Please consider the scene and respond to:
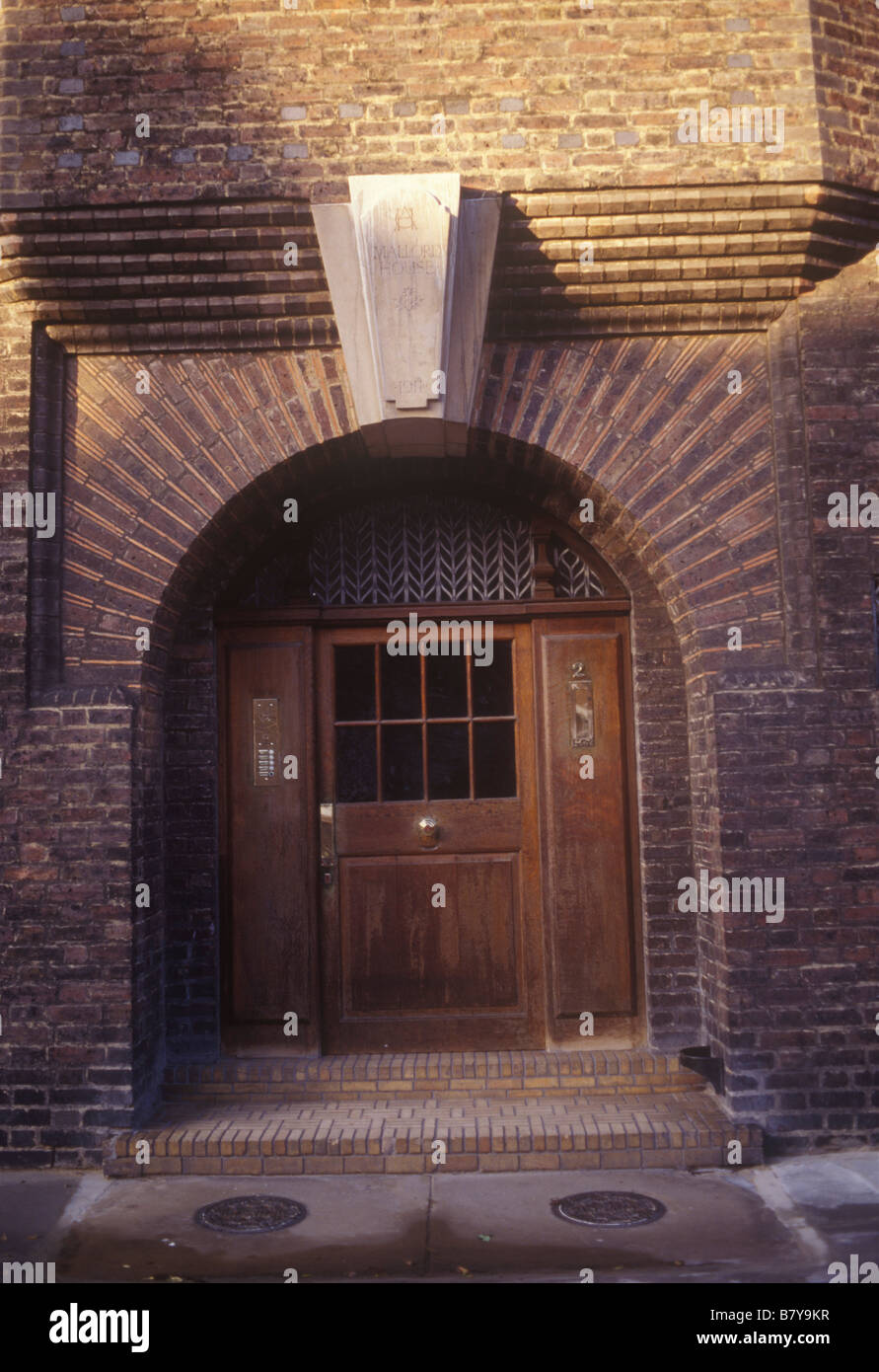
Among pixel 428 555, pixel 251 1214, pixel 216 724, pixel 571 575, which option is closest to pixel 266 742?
pixel 216 724

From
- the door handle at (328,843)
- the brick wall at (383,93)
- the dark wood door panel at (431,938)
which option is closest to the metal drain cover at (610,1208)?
the dark wood door panel at (431,938)

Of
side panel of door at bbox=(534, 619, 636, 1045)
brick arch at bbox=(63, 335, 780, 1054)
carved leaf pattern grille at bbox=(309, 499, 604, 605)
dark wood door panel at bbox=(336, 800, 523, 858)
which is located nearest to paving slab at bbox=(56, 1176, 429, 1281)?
brick arch at bbox=(63, 335, 780, 1054)

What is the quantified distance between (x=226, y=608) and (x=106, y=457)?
3.16 ft

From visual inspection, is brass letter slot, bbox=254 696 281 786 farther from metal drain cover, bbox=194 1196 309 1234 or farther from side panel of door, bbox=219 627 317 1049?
metal drain cover, bbox=194 1196 309 1234

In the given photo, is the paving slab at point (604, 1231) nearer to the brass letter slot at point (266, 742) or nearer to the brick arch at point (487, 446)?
the brass letter slot at point (266, 742)

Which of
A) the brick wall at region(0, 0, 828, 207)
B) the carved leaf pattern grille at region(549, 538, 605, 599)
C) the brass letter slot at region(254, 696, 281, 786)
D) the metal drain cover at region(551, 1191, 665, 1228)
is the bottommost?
the metal drain cover at region(551, 1191, 665, 1228)

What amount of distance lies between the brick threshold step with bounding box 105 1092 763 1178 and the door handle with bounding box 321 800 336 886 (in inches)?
48.4

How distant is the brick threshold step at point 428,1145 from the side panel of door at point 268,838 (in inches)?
29.3

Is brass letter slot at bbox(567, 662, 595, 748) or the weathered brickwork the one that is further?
brass letter slot at bbox(567, 662, 595, 748)

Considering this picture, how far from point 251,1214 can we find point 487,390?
3.73 meters

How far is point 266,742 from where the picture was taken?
19.0 ft

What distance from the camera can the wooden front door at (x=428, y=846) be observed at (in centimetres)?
572

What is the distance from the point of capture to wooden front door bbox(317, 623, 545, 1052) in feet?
18.8

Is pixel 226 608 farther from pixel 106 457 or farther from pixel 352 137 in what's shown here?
pixel 352 137
